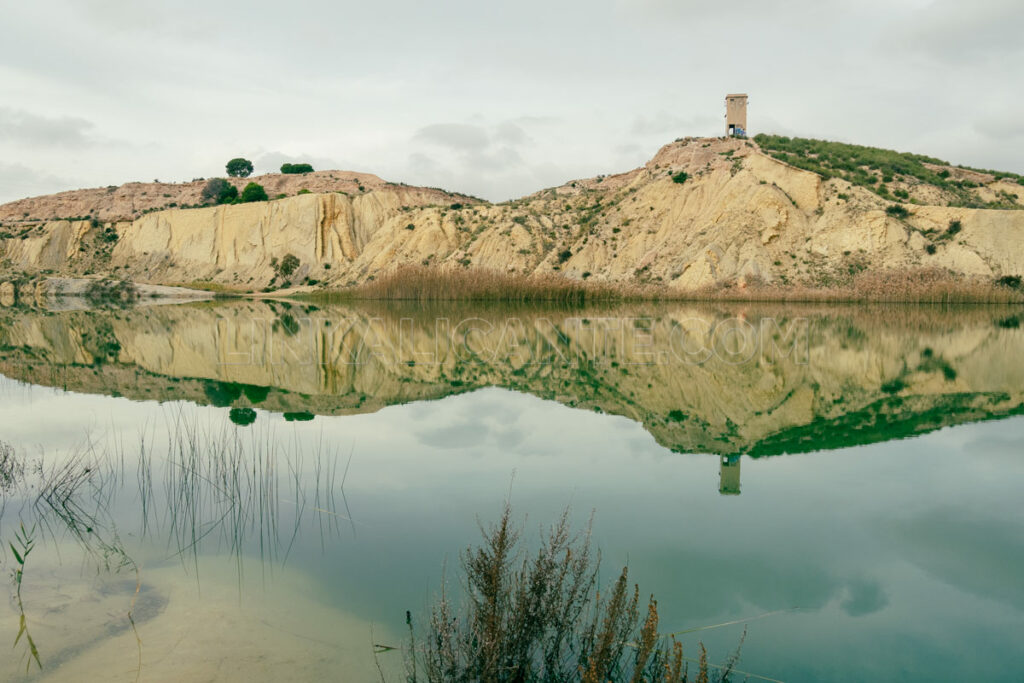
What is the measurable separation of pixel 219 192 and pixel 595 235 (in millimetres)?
50690

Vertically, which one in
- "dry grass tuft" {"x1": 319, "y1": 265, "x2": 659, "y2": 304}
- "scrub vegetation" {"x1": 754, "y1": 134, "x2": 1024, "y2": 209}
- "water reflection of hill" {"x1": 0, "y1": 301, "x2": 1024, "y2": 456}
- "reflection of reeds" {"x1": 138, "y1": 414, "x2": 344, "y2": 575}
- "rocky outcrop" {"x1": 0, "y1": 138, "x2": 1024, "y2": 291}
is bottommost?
"reflection of reeds" {"x1": 138, "y1": 414, "x2": 344, "y2": 575}

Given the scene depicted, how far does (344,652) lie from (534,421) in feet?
19.4

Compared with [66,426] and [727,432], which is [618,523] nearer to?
[727,432]

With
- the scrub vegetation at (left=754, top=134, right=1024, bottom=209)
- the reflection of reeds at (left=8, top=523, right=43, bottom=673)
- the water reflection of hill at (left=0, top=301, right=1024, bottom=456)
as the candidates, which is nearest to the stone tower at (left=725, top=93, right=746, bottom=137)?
the scrub vegetation at (left=754, top=134, right=1024, bottom=209)

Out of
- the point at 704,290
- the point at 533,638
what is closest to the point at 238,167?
the point at 704,290

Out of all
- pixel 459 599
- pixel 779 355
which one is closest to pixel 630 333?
pixel 779 355

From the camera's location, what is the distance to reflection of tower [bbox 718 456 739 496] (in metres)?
6.69

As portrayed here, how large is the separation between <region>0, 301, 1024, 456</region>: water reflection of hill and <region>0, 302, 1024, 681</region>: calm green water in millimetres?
115

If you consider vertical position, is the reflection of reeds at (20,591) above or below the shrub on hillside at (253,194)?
below

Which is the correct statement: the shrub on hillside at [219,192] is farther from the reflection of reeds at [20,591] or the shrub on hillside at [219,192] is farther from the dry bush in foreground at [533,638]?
the dry bush in foreground at [533,638]

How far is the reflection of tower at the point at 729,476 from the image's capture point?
6.69m

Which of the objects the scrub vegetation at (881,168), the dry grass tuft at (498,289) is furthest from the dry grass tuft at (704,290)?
the scrub vegetation at (881,168)

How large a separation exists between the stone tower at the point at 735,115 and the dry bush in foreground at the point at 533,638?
59885mm

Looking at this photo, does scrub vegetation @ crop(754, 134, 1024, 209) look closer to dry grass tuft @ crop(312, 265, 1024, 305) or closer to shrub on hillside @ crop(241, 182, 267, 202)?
dry grass tuft @ crop(312, 265, 1024, 305)
